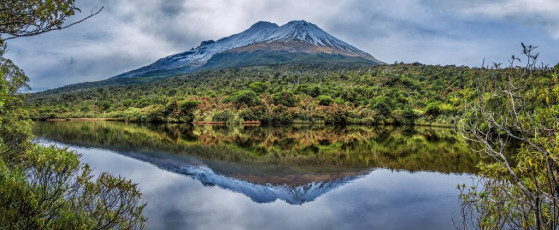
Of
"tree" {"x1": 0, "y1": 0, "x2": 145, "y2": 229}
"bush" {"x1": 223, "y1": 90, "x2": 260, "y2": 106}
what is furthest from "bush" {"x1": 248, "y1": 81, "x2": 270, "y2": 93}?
"tree" {"x1": 0, "y1": 0, "x2": 145, "y2": 229}

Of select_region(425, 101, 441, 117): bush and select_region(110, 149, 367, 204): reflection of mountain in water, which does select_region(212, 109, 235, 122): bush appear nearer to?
select_region(425, 101, 441, 117): bush

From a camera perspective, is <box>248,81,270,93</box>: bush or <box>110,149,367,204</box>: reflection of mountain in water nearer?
<box>110,149,367,204</box>: reflection of mountain in water

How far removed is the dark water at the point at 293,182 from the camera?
9.79 meters

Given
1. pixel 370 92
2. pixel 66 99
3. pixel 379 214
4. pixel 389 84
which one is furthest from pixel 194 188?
pixel 66 99

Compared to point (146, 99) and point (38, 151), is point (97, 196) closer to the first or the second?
point (38, 151)

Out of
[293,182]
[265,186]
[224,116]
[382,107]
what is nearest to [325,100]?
[382,107]

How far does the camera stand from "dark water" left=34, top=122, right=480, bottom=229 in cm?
979

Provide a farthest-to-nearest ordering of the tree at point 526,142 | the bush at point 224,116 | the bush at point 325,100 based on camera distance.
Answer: the bush at point 325,100, the bush at point 224,116, the tree at point 526,142

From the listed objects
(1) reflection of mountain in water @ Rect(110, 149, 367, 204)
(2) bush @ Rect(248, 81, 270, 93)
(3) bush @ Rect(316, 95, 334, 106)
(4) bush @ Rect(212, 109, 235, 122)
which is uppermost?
(2) bush @ Rect(248, 81, 270, 93)

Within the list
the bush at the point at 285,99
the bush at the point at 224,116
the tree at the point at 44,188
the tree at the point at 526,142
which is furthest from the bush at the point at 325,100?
the tree at the point at 44,188

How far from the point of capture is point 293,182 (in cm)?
1488

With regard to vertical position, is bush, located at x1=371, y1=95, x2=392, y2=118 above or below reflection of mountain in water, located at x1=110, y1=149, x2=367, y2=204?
above

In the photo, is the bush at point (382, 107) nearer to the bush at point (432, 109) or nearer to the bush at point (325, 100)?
the bush at point (432, 109)

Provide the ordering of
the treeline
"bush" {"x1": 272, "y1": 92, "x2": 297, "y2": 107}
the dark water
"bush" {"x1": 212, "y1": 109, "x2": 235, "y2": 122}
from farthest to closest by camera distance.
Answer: "bush" {"x1": 272, "y1": 92, "x2": 297, "y2": 107} → "bush" {"x1": 212, "y1": 109, "x2": 235, "y2": 122} → the treeline → the dark water
